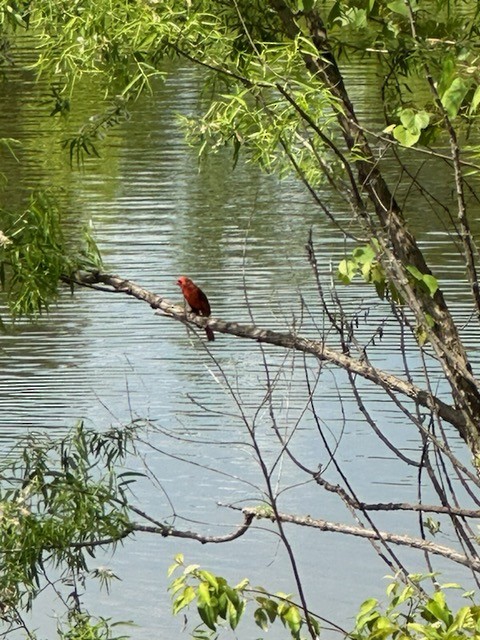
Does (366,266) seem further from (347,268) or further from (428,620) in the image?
(428,620)

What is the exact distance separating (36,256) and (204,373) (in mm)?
4634

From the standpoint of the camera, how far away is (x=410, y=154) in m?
14.1

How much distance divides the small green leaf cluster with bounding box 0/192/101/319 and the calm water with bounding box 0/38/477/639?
0.37 m

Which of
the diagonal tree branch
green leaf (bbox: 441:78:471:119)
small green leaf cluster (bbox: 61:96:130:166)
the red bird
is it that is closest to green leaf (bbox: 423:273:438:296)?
the diagonal tree branch

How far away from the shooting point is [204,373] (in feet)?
27.5

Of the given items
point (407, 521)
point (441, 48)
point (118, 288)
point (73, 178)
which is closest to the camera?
point (441, 48)

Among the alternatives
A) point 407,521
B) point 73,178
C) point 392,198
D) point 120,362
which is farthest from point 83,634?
point 73,178

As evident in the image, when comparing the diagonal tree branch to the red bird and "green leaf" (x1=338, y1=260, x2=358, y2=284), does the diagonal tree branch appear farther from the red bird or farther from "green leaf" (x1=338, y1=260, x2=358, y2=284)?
the red bird

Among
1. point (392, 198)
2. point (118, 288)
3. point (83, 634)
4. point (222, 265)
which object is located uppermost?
point (392, 198)

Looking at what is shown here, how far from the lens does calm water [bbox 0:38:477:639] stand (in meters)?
6.30

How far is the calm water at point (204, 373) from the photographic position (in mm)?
6297

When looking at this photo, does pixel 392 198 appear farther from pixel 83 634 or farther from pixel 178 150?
pixel 178 150

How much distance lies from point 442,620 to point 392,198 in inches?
55.2

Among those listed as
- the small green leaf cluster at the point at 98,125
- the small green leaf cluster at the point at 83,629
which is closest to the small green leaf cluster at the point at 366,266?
the small green leaf cluster at the point at 98,125
